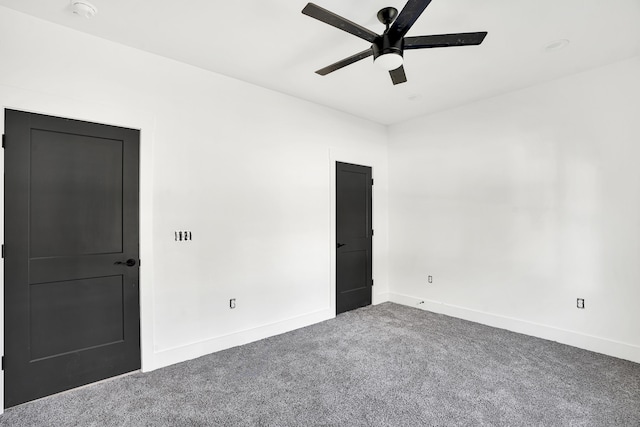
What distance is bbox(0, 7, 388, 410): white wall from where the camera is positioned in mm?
2521

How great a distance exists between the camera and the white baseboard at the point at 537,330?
10.1ft

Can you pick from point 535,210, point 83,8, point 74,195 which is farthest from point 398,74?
point 74,195

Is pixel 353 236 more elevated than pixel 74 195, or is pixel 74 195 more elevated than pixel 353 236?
pixel 74 195

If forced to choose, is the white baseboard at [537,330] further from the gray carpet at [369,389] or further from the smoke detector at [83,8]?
the smoke detector at [83,8]

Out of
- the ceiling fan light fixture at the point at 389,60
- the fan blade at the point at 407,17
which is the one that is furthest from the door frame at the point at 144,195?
the fan blade at the point at 407,17

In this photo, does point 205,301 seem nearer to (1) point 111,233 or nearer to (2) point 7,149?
(1) point 111,233

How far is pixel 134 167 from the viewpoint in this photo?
2842 mm

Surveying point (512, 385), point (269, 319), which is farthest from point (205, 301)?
point (512, 385)

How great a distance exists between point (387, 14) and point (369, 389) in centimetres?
282

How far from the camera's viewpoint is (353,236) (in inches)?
185

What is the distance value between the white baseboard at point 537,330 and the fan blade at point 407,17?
346cm

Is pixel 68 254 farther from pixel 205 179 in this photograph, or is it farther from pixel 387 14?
pixel 387 14

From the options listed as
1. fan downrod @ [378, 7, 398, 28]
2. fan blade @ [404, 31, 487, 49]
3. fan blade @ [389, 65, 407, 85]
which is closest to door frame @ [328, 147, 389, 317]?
fan blade @ [389, 65, 407, 85]

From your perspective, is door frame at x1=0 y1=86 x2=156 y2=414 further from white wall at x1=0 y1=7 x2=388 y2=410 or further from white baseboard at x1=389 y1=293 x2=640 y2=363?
white baseboard at x1=389 y1=293 x2=640 y2=363
